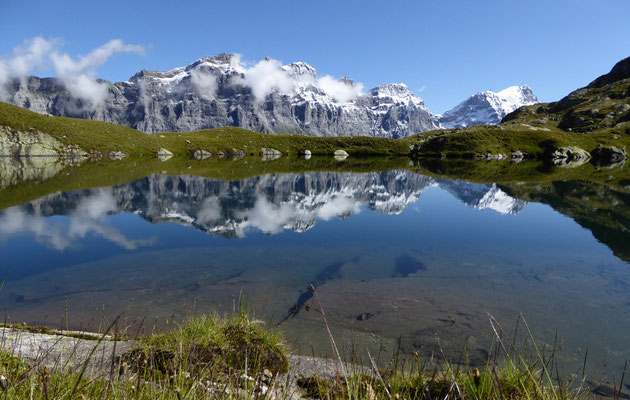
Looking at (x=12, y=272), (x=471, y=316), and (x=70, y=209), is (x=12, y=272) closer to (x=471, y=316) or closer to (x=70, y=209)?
(x=70, y=209)

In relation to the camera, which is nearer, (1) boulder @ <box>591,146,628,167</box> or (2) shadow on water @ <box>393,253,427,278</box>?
(2) shadow on water @ <box>393,253,427,278</box>

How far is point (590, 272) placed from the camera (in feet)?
43.1

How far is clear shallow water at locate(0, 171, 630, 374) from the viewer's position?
9.23m

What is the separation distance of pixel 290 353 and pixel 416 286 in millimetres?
6195

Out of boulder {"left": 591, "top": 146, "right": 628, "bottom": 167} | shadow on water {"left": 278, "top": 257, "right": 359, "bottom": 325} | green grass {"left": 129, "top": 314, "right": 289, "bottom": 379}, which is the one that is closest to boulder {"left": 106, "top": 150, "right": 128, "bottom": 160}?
shadow on water {"left": 278, "top": 257, "right": 359, "bottom": 325}

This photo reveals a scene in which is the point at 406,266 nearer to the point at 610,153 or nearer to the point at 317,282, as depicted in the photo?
the point at 317,282

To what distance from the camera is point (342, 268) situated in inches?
542

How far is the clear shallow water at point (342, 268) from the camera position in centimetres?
923

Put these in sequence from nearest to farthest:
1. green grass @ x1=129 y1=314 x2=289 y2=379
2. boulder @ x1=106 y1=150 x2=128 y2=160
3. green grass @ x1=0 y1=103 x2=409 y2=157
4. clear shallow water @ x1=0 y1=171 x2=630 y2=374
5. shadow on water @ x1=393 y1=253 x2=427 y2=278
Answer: green grass @ x1=129 y1=314 x2=289 y2=379, clear shallow water @ x1=0 y1=171 x2=630 y2=374, shadow on water @ x1=393 y1=253 x2=427 y2=278, green grass @ x1=0 y1=103 x2=409 y2=157, boulder @ x1=106 y1=150 x2=128 y2=160

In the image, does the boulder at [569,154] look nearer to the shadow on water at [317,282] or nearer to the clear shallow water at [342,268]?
the clear shallow water at [342,268]

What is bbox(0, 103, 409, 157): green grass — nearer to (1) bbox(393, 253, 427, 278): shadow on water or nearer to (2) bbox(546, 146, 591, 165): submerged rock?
(2) bbox(546, 146, 591, 165): submerged rock

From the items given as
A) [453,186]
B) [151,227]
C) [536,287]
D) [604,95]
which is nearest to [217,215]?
[151,227]

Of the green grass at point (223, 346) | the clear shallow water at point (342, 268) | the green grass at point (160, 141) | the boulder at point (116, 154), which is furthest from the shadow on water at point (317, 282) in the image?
the green grass at point (160, 141)

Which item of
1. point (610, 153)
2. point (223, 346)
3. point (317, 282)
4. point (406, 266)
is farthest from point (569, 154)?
point (223, 346)
